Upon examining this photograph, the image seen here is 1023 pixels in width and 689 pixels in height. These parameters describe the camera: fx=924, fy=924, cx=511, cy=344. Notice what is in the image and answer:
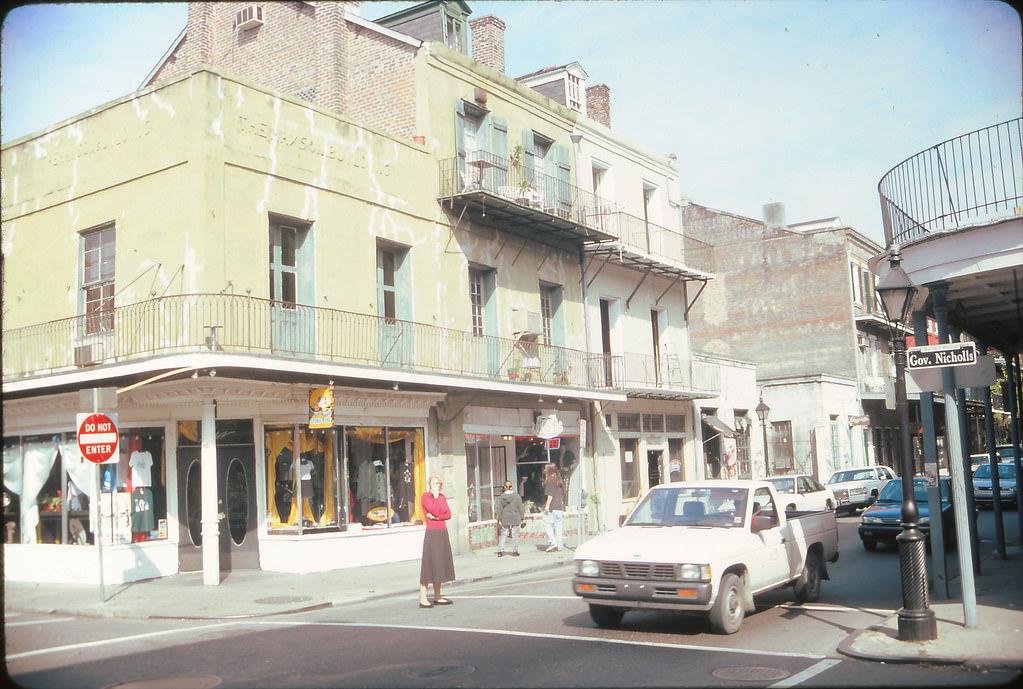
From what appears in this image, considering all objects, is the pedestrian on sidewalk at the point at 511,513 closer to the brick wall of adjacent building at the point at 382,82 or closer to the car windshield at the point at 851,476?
the brick wall of adjacent building at the point at 382,82

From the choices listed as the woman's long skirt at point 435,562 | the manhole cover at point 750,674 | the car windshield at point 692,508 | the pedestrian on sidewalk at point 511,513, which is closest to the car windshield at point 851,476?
the pedestrian on sidewalk at point 511,513

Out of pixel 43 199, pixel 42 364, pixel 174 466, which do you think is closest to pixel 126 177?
pixel 43 199

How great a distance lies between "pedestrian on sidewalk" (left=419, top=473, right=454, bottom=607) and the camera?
1234 cm

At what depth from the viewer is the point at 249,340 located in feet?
53.0

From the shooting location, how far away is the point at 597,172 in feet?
91.3

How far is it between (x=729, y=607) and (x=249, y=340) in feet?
32.2

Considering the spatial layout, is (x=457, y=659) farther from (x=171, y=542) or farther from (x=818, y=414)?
(x=818, y=414)

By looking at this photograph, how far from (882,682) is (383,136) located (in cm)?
1541

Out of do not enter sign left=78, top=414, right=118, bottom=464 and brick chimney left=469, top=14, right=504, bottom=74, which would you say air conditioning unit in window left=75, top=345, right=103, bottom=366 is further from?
brick chimney left=469, top=14, right=504, bottom=74

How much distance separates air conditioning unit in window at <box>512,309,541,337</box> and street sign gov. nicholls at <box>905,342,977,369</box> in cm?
1416

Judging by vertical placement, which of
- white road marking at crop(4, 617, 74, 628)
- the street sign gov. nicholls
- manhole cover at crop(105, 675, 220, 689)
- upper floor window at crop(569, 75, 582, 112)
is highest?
upper floor window at crop(569, 75, 582, 112)

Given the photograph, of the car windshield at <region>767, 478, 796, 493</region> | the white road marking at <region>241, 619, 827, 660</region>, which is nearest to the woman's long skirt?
the white road marking at <region>241, 619, 827, 660</region>

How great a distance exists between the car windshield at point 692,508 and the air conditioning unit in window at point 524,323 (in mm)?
12090

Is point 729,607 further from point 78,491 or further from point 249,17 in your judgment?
point 249,17
